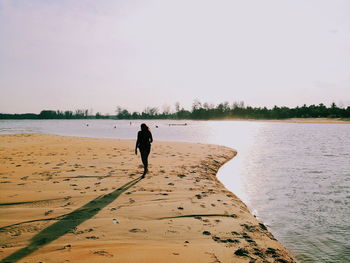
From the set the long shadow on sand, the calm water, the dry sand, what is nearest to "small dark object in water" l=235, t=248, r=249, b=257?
the dry sand

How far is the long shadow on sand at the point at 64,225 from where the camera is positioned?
434 cm

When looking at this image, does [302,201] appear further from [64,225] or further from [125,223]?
[64,225]

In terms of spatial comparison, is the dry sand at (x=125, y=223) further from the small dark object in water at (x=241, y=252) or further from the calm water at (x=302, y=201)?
the calm water at (x=302, y=201)

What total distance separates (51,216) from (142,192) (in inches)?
121

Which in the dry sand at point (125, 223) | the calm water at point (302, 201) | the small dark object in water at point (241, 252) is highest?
the dry sand at point (125, 223)

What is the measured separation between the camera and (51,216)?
20.0 ft

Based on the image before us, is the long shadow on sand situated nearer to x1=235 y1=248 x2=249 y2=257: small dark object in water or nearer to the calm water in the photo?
x1=235 y1=248 x2=249 y2=257: small dark object in water

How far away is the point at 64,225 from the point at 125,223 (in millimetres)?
1453

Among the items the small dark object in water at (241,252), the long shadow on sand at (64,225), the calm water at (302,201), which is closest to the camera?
the long shadow on sand at (64,225)

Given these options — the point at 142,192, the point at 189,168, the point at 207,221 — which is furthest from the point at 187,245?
the point at 189,168

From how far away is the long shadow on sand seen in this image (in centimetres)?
434

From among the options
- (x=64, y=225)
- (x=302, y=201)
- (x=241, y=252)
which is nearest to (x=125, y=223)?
(x=64, y=225)

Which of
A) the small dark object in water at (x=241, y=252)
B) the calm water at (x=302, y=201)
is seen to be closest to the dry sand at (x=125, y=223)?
the small dark object in water at (x=241, y=252)

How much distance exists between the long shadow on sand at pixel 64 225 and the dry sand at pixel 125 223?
2cm
